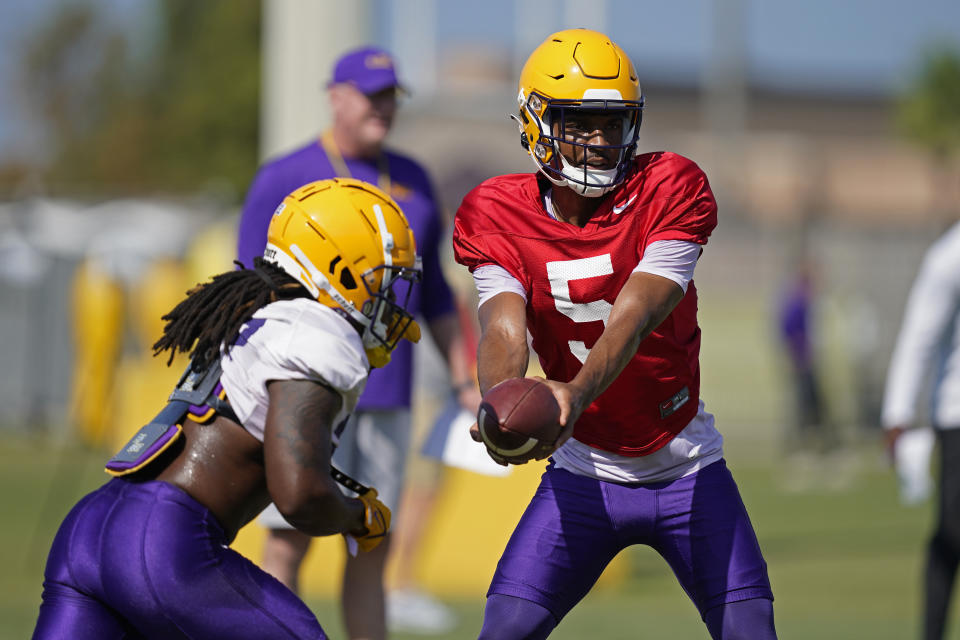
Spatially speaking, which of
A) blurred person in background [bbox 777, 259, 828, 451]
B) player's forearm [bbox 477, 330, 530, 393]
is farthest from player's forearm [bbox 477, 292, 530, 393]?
blurred person in background [bbox 777, 259, 828, 451]

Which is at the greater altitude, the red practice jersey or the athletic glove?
the red practice jersey

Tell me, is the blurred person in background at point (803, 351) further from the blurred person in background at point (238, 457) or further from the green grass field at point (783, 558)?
the blurred person in background at point (238, 457)

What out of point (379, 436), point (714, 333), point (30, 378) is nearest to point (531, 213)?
point (379, 436)

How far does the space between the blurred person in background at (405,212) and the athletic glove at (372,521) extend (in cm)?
110

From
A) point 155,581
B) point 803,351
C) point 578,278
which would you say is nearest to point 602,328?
point 578,278

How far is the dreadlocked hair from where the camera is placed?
351 cm

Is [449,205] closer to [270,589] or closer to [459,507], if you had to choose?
[459,507]

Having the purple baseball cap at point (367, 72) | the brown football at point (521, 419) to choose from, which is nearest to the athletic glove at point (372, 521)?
the brown football at point (521, 419)

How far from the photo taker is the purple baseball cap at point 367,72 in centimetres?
521

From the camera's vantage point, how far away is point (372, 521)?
3.62 metres

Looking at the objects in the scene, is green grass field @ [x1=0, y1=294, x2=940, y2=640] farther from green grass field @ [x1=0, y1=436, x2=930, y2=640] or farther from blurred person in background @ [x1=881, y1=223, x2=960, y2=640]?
blurred person in background @ [x1=881, y1=223, x2=960, y2=640]

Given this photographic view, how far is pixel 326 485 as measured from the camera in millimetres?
3346

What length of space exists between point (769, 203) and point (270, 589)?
109 feet

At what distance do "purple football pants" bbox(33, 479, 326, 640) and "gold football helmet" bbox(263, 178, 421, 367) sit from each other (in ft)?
2.18
